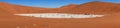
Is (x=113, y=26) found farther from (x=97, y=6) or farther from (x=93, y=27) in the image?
(x=97, y=6)

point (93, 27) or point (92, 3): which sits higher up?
point (92, 3)

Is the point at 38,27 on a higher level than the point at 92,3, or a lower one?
lower

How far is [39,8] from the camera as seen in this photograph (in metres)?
80.3

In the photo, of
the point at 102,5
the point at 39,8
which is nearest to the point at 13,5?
the point at 39,8

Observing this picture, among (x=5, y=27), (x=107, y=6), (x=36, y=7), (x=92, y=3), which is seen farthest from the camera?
(x=36, y=7)

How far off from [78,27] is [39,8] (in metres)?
62.9

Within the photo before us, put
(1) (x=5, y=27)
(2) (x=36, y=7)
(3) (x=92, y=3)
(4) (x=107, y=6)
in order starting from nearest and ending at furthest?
(1) (x=5, y=27), (4) (x=107, y=6), (3) (x=92, y=3), (2) (x=36, y=7)

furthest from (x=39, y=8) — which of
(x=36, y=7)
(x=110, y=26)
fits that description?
(x=110, y=26)

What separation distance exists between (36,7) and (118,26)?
65469 millimetres

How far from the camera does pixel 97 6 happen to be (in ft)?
237

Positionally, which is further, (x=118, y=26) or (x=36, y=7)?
(x=36, y=7)

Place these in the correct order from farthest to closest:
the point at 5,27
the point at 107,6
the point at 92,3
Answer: the point at 92,3 < the point at 107,6 < the point at 5,27

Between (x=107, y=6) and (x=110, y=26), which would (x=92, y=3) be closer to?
(x=107, y=6)

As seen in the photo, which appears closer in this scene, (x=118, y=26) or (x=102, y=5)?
(x=118, y=26)
